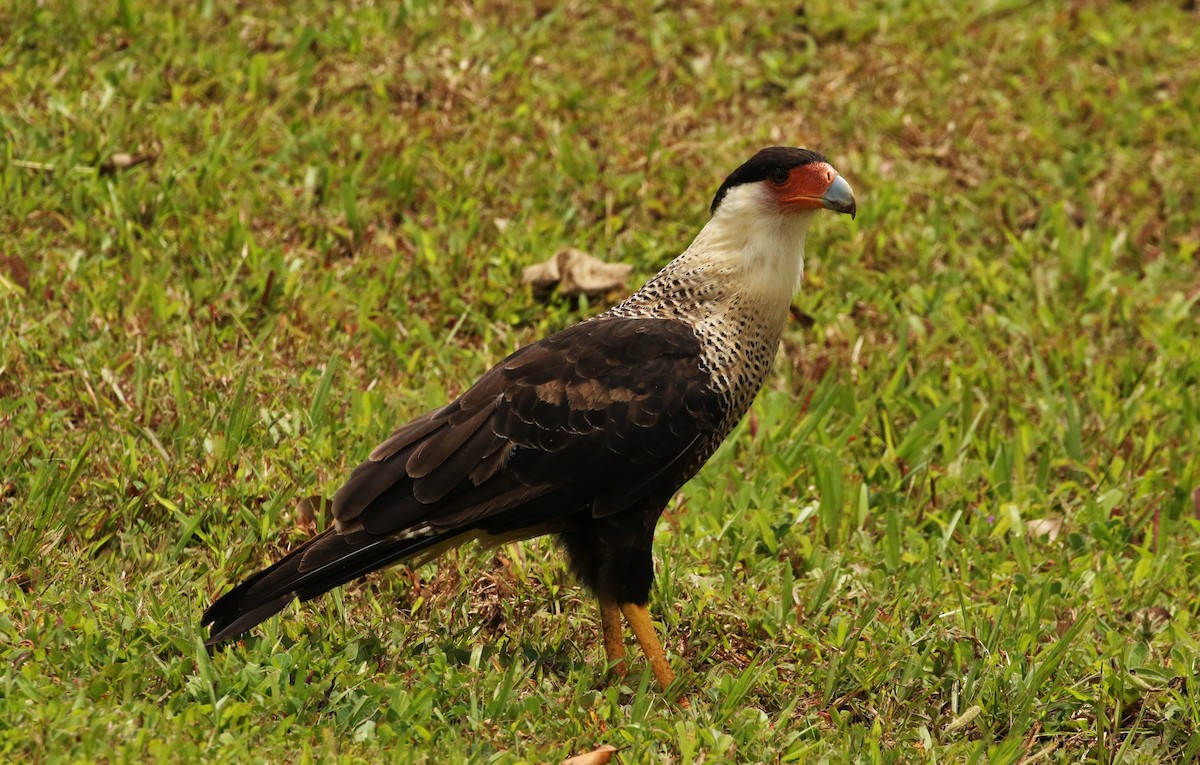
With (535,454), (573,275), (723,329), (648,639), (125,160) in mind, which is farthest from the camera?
(125,160)

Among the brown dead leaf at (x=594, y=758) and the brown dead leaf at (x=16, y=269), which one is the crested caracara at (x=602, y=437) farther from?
the brown dead leaf at (x=16, y=269)

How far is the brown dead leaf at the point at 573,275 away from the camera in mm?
5871

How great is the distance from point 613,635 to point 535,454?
593 mm

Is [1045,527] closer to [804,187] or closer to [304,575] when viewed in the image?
[804,187]

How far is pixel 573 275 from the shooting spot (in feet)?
19.3

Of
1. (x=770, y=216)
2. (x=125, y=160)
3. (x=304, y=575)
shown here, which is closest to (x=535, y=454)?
(x=304, y=575)

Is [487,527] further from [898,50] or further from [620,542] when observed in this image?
[898,50]

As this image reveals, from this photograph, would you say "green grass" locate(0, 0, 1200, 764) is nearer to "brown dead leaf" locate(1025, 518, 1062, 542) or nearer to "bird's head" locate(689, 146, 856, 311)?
"brown dead leaf" locate(1025, 518, 1062, 542)

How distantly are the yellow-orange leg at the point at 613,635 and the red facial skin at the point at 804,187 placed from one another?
128cm

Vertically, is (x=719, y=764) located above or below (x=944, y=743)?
above

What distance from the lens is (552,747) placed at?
349 centimetres

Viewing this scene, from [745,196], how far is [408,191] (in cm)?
245

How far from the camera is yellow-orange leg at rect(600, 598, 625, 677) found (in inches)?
159

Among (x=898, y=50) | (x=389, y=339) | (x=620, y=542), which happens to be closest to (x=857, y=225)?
(x=898, y=50)
